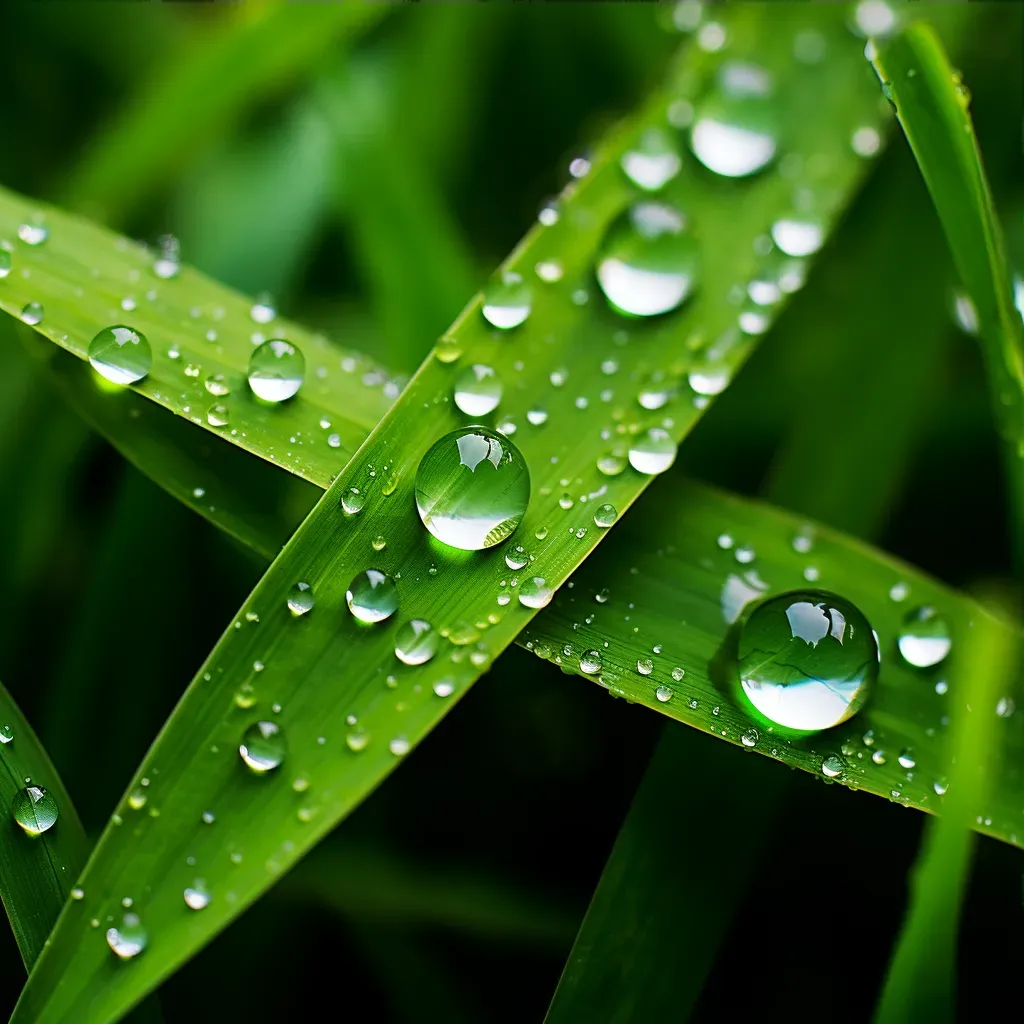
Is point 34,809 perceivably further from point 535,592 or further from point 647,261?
point 647,261

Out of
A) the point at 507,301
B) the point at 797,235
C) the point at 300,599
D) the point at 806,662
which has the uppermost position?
the point at 797,235

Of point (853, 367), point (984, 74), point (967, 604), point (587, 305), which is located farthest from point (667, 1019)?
point (984, 74)

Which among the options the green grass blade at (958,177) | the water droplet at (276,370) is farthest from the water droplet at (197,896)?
the green grass blade at (958,177)

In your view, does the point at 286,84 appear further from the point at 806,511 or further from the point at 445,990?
the point at 445,990

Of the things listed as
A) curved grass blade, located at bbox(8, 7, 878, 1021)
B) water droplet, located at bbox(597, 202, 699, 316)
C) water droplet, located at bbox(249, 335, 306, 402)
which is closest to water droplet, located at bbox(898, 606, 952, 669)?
curved grass blade, located at bbox(8, 7, 878, 1021)

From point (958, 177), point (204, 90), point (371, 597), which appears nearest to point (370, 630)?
point (371, 597)

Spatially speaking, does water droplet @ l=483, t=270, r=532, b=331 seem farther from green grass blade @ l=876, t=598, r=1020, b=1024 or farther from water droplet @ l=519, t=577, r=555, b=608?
green grass blade @ l=876, t=598, r=1020, b=1024

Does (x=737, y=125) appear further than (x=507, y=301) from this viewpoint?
Yes

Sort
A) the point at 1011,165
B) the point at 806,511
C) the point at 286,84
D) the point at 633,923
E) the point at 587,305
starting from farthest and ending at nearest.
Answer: the point at 286,84 → the point at 1011,165 → the point at 806,511 → the point at 587,305 → the point at 633,923
